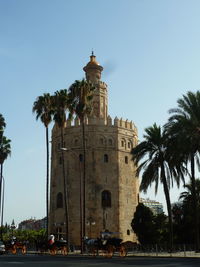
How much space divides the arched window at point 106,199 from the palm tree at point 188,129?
62.2 feet

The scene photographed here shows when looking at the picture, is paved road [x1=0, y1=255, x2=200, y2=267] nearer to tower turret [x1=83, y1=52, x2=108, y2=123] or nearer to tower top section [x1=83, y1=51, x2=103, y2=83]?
tower turret [x1=83, y1=52, x2=108, y2=123]

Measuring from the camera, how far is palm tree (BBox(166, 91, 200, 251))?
2794 centimetres

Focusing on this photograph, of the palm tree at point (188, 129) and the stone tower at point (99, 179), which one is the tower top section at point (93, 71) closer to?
the stone tower at point (99, 179)

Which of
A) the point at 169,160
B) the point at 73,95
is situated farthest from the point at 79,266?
the point at 73,95

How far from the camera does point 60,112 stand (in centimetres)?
3803

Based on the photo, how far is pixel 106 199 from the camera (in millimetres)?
47281

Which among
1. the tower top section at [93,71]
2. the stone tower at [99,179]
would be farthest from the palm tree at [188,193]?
the tower top section at [93,71]

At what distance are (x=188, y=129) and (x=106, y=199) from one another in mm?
21314

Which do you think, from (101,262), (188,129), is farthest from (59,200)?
(101,262)

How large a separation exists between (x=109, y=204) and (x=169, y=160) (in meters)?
17.9

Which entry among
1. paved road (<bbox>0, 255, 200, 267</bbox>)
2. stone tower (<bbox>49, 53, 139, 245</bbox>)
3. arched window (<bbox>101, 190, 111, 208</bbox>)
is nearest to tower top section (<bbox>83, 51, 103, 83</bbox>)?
stone tower (<bbox>49, 53, 139, 245</bbox>)

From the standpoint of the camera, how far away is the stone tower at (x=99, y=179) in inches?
1837

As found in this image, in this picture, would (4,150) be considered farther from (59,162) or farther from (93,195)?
(93,195)

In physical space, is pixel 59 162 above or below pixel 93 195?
above
